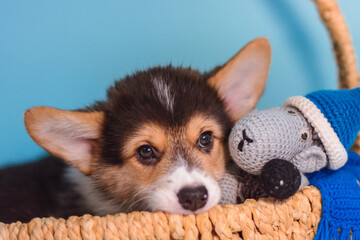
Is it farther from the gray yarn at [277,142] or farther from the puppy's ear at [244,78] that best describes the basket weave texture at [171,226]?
the puppy's ear at [244,78]

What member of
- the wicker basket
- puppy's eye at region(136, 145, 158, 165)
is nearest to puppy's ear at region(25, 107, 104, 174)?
puppy's eye at region(136, 145, 158, 165)

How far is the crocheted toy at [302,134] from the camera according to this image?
1.31m

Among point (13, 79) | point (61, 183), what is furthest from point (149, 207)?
point (13, 79)

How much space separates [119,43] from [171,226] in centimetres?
161

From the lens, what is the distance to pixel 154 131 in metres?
1.52

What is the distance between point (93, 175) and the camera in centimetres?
171

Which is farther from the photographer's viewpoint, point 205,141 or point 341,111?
point 205,141

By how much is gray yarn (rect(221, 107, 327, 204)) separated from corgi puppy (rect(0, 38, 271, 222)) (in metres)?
0.17

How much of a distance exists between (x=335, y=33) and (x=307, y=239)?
4.34 ft

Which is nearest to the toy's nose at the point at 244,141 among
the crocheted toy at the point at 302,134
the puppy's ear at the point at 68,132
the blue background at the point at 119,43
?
the crocheted toy at the point at 302,134

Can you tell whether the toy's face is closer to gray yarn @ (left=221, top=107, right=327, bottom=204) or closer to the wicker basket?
gray yarn @ (left=221, top=107, right=327, bottom=204)

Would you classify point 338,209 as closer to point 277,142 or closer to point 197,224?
point 277,142

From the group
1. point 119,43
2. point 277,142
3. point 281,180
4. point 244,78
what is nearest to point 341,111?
point 277,142

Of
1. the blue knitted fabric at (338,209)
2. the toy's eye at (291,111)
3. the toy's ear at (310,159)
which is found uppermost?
the toy's eye at (291,111)
